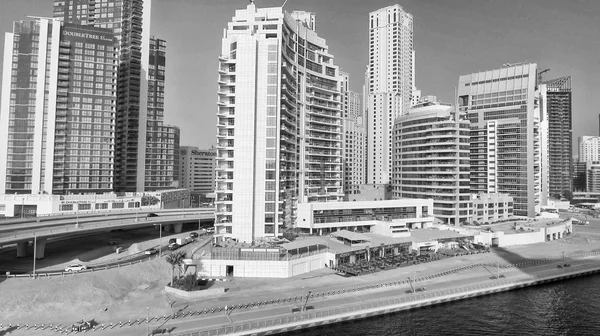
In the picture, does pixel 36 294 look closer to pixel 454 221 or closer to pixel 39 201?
pixel 39 201

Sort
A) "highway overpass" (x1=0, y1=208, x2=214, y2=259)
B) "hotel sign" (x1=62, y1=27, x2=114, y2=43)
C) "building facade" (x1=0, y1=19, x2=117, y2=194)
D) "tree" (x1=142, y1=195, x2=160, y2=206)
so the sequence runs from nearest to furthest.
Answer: "highway overpass" (x1=0, y1=208, x2=214, y2=259)
"building facade" (x1=0, y1=19, x2=117, y2=194)
"hotel sign" (x1=62, y1=27, x2=114, y2=43)
"tree" (x1=142, y1=195, x2=160, y2=206)

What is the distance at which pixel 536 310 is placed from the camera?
72250 mm

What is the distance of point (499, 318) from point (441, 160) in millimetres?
81459

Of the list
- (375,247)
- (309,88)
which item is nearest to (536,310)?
(375,247)

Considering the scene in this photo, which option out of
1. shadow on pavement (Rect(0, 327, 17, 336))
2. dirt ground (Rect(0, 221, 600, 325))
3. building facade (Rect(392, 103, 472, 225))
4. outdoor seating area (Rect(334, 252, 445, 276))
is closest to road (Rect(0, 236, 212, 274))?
dirt ground (Rect(0, 221, 600, 325))

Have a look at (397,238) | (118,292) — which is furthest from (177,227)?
(397,238)

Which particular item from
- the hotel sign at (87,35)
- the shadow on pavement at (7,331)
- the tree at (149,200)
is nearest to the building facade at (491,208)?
the tree at (149,200)

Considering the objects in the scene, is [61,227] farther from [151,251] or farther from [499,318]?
[499,318]

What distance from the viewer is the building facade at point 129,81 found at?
188 m

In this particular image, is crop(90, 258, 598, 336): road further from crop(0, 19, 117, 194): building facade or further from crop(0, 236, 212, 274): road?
crop(0, 19, 117, 194): building facade

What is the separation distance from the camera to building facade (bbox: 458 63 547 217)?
160 metres

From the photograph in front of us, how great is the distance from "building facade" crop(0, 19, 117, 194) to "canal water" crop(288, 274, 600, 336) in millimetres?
131424

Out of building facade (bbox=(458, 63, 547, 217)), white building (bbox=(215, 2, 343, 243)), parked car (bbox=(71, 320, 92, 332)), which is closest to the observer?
parked car (bbox=(71, 320, 92, 332))

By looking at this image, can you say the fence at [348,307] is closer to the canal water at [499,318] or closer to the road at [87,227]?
the canal water at [499,318]
